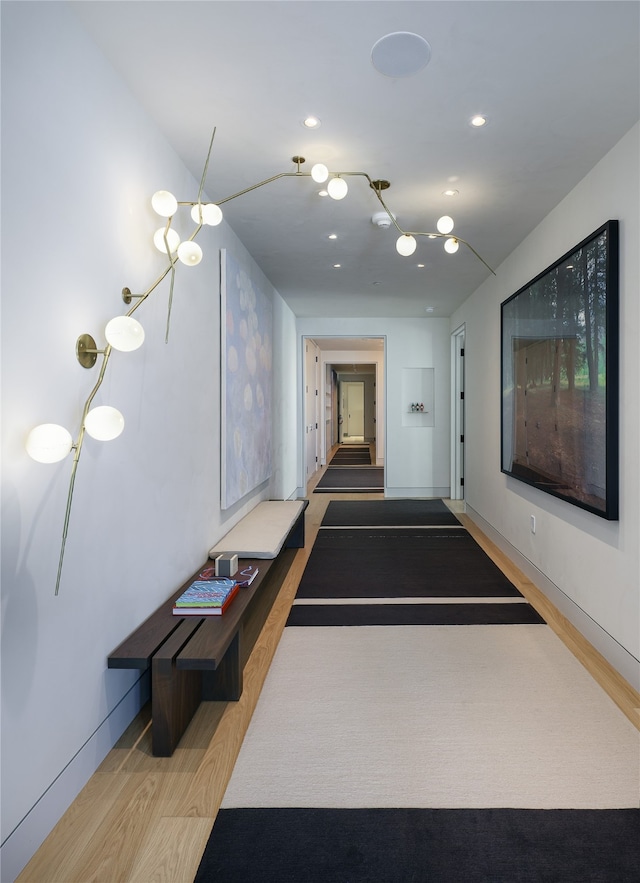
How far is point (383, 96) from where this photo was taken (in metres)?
2.13

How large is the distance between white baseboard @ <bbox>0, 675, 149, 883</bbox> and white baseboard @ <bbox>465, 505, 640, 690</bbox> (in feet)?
7.03

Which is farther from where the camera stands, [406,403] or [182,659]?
[406,403]

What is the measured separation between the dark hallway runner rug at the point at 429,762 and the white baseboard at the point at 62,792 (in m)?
0.48

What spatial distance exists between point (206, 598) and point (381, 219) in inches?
99.9

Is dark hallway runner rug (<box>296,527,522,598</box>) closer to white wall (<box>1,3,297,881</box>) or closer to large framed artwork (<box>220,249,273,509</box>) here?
large framed artwork (<box>220,249,273,509</box>)

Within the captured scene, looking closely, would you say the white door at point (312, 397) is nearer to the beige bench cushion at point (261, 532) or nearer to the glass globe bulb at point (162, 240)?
the beige bench cushion at point (261, 532)

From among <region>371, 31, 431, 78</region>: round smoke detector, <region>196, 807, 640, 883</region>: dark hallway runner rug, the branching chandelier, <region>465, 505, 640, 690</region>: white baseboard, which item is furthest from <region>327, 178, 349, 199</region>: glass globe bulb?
<region>465, 505, 640, 690</region>: white baseboard

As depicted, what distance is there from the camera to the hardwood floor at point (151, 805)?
1469 millimetres

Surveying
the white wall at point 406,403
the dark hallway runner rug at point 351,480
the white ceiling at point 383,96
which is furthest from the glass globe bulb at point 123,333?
the dark hallway runner rug at point 351,480

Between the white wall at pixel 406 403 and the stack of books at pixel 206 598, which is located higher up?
the white wall at pixel 406 403

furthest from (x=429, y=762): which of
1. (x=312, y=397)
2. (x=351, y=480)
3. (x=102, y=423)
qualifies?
(x=312, y=397)

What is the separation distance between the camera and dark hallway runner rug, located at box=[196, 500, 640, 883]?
4.91 ft

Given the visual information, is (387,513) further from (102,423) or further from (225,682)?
(102,423)

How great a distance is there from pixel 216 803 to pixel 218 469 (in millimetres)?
1926
